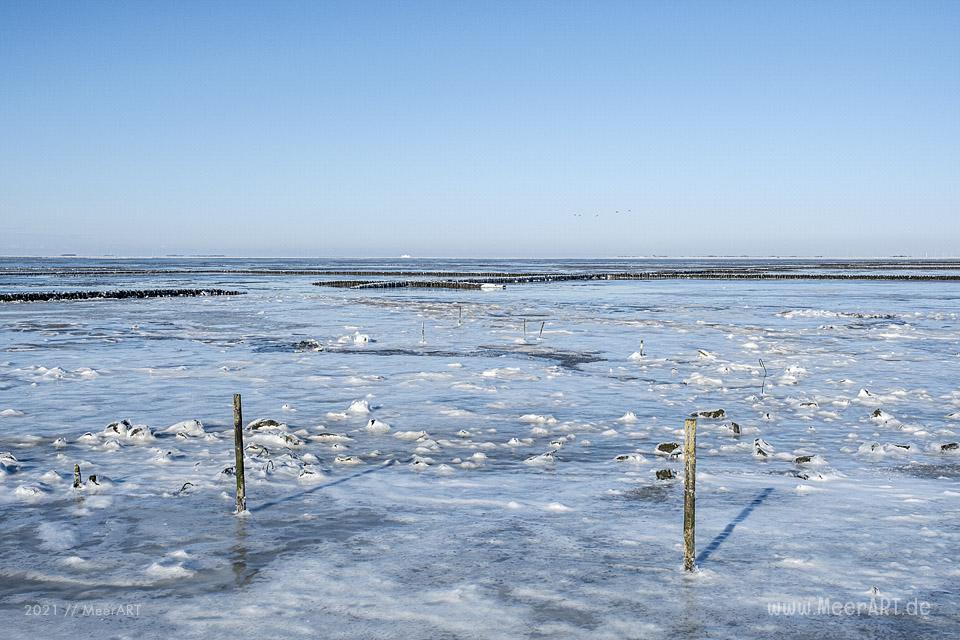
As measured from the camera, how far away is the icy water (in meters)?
6.42

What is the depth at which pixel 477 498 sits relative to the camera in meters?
9.47

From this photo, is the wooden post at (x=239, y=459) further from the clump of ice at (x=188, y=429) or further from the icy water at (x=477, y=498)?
the clump of ice at (x=188, y=429)

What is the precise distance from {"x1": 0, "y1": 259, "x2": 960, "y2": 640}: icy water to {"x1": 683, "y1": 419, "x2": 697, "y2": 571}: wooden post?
0.67 feet

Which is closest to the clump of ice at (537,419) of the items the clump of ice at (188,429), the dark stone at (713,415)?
the dark stone at (713,415)

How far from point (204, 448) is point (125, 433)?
1645mm

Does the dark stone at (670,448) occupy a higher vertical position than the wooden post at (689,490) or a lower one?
lower

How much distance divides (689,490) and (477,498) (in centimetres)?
335

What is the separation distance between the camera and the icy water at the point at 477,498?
6.42 metres

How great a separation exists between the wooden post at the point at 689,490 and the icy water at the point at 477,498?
0.20m

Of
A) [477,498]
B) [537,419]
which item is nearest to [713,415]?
[537,419]

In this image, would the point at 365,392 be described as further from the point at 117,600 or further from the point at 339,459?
the point at 117,600

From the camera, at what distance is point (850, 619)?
6.25 metres

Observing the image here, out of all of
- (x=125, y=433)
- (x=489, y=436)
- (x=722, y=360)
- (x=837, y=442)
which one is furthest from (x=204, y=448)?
(x=722, y=360)

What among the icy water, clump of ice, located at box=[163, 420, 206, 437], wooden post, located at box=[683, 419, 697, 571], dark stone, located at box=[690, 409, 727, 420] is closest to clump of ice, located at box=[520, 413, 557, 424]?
the icy water
